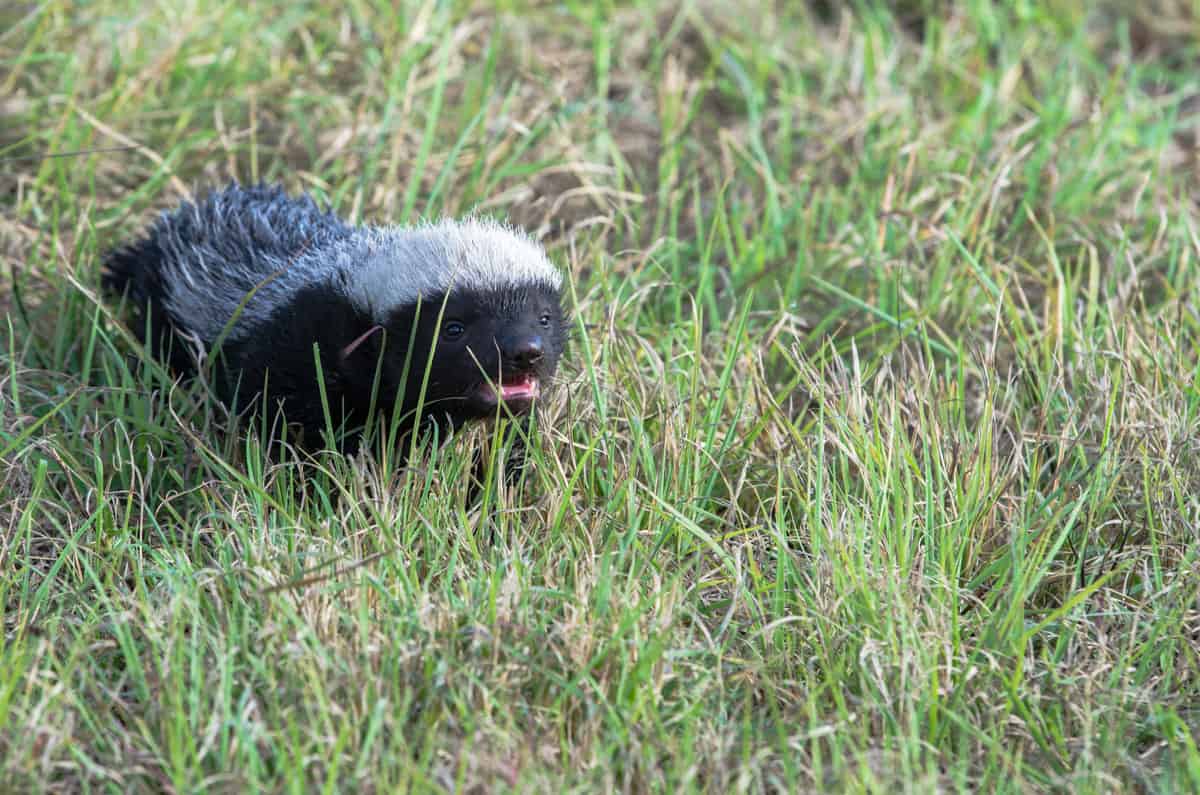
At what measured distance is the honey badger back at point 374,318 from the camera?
3.77 metres

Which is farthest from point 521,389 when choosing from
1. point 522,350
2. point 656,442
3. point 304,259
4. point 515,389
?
point 304,259

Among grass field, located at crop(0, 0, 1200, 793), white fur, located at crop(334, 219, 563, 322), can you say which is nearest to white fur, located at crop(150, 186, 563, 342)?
white fur, located at crop(334, 219, 563, 322)

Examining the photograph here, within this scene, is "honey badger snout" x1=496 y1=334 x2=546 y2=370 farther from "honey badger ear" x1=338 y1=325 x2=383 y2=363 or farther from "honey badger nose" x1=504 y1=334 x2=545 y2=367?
"honey badger ear" x1=338 y1=325 x2=383 y2=363

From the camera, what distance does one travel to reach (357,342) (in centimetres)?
383

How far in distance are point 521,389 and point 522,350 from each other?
142 mm

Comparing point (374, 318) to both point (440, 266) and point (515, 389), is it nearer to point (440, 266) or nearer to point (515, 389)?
point (440, 266)

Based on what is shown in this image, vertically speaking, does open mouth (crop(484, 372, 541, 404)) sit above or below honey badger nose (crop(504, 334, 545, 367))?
below

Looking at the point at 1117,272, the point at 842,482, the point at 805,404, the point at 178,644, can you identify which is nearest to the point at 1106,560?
the point at 842,482

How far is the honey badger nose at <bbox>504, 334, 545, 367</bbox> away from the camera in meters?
3.71

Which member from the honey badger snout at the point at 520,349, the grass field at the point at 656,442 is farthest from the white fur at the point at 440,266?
the grass field at the point at 656,442

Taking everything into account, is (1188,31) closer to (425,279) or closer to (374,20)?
(374,20)

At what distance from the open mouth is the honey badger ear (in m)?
0.34

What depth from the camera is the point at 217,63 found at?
5754mm

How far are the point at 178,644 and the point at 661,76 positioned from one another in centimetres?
395
